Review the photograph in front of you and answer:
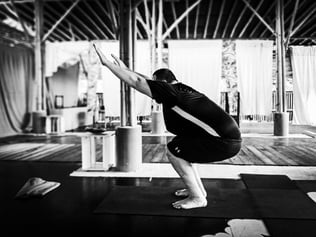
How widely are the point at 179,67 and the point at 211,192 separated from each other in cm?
720

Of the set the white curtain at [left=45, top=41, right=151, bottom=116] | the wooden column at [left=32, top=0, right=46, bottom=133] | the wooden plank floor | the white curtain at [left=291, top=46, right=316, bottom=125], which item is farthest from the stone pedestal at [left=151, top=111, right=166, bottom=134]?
the white curtain at [left=291, top=46, right=316, bottom=125]

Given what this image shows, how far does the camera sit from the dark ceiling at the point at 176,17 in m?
8.87

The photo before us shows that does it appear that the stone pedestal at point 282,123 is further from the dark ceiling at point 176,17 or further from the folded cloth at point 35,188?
the folded cloth at point 35,188

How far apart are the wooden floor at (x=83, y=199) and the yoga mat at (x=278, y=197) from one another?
4.3 inches

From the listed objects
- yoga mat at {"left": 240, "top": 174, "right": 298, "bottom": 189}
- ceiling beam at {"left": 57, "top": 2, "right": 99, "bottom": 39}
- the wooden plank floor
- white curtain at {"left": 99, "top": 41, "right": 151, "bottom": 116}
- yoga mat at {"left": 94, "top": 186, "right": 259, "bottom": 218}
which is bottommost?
yoga mat at {"left": 94, "top": 186, "right": 259, "bottom": 218}

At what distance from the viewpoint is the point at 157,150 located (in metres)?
5.83

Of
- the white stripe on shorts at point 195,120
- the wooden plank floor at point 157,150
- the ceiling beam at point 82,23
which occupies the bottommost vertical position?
the wooden plank floor at point 157,150

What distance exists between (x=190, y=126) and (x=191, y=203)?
644mm

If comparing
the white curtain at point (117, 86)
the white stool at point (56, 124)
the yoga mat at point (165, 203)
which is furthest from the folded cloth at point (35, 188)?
the white curtain at point (117, 86)

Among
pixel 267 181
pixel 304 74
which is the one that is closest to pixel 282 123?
pixel 304 74

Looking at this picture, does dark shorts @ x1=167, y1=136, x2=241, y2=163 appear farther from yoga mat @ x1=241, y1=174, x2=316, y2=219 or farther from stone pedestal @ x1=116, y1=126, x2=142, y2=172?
stone pedestal @ x1=116, y1=126, x2=142, y2=172

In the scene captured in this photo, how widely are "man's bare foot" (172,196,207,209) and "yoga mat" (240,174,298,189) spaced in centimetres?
89

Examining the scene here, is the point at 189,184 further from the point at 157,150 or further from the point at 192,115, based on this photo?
the point at 157,150

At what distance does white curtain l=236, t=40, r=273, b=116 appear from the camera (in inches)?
387
